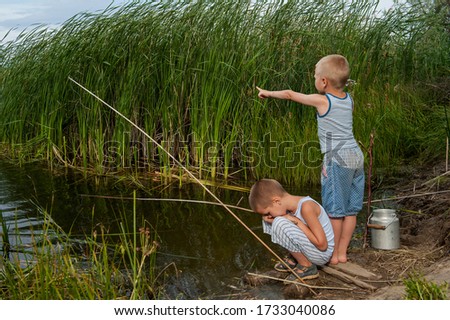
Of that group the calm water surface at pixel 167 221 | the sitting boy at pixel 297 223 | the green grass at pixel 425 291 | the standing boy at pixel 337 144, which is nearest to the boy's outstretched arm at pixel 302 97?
the standing boy at pixel 337 144

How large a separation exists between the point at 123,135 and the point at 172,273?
294 cm

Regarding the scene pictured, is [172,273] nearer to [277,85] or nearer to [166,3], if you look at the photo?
[277,85]

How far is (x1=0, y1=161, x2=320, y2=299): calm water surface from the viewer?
11.9 ft

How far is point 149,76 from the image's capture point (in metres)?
6.29

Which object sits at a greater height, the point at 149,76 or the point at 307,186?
the point at 149,76

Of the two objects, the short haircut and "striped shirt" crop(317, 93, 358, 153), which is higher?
"striped shirt" crop(317, 93, 358, 153)

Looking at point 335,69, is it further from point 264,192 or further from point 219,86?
point 219,86

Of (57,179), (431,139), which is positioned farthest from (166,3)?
(431,139)

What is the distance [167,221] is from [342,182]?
186 centimetres

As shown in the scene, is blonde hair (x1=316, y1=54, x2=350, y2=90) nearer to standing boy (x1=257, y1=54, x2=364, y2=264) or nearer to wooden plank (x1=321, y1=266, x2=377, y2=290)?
standing boy (x1=257, y1=54, x2=364, y2=264)

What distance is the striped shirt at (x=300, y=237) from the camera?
3.30 meters

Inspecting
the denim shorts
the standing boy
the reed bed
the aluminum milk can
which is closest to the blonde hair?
the standing boy

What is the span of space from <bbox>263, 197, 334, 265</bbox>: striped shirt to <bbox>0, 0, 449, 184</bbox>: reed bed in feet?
7.64

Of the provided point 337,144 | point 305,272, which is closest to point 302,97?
point 337,144
